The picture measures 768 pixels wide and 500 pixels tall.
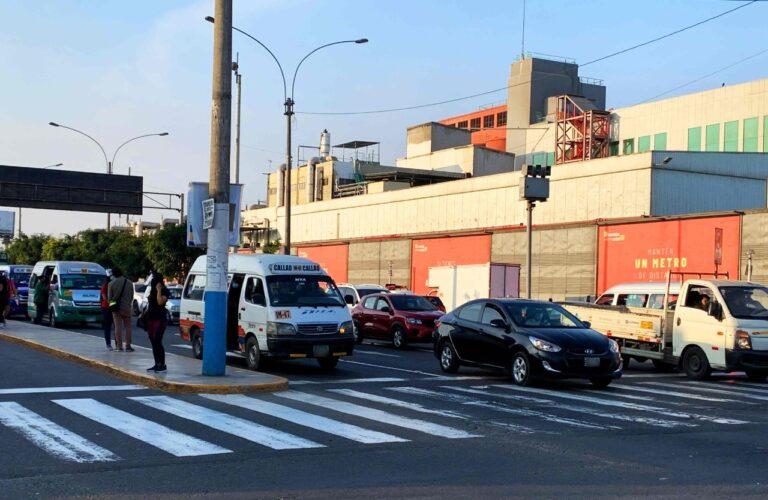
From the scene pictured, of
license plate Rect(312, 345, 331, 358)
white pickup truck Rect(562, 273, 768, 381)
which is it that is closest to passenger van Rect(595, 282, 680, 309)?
white pickup truck Rect(562, 273, 768, 381)

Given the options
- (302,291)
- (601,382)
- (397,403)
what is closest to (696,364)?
(601,382)

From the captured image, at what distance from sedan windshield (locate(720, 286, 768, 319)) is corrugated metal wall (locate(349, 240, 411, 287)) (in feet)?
105

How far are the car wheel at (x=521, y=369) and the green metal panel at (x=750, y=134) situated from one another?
50.4 meters

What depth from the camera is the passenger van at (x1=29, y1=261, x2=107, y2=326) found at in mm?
30328

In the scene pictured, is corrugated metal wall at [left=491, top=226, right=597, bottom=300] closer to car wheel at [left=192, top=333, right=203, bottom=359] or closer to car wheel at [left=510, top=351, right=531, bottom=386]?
car wheel at [left=192, top=333, right=203, bottom=359]

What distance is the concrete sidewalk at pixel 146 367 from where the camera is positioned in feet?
45.9

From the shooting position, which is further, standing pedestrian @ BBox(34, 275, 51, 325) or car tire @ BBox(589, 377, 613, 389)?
standing pedestrian @ BBox(34, 275, 51, 325)

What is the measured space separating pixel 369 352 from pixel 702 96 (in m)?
48.1

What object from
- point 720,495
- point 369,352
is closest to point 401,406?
point 720,495

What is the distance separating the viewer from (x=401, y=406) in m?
12.8

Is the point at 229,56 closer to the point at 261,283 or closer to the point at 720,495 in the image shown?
the point at 261,283

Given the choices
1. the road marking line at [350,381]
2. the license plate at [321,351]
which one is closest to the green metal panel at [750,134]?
the road marking line at [350,381]

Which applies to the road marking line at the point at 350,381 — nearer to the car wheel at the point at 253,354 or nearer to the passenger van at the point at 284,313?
the passenger van at the point at 284,313

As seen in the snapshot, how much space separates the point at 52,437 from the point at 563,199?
39.5 m
